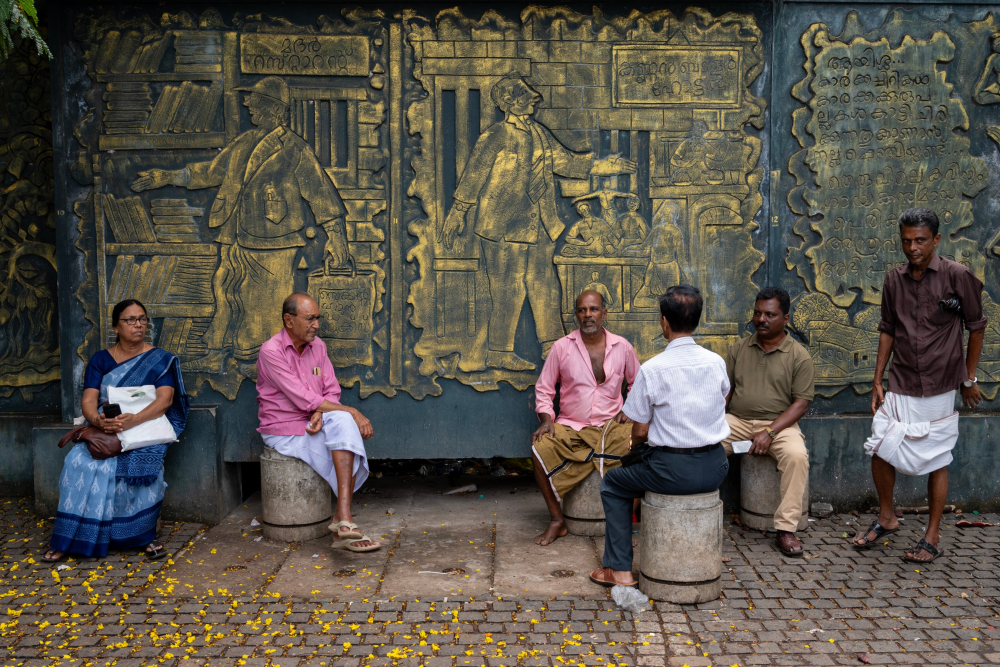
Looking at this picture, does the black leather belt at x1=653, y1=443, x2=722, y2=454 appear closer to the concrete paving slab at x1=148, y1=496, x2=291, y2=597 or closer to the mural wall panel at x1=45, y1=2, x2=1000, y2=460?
the mural wall panel at x1=45, y1=2, x2=1000, y2=460

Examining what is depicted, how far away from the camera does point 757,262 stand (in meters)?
5.86

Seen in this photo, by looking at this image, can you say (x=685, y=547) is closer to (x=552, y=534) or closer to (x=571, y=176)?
(x=552, y=534)

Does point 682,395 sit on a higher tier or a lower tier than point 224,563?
higher

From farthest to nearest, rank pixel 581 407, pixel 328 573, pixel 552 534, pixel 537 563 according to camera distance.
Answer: pixel 581 407
pixel 552 534
pixel 537 563
pixel 328 573

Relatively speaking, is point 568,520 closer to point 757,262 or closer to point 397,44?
point 757,262

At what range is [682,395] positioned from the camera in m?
4.22

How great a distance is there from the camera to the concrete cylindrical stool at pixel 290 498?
539 centimetres

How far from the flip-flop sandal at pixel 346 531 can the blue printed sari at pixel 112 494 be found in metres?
1.16

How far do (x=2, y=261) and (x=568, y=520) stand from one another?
15.6 ft

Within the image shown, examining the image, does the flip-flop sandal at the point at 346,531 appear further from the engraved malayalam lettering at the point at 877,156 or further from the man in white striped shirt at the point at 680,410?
the engraved malayalam lettering at the point at 877,156

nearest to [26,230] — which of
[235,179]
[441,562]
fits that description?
[235,179]

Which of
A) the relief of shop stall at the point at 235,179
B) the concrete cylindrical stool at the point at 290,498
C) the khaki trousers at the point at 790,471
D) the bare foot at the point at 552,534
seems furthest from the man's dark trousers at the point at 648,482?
the relief of shop stall at the point at 235,179

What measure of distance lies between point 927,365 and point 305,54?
4569mm

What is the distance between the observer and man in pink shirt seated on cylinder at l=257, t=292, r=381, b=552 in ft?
17.6
